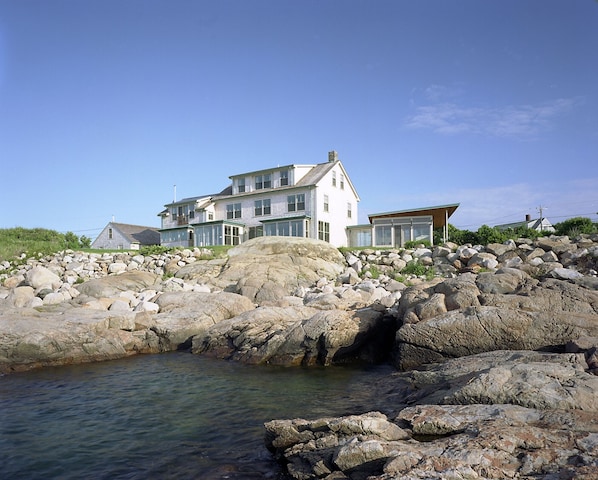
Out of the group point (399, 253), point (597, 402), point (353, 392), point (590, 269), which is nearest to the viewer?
point (597, 402)

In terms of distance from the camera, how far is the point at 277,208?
40781 mm

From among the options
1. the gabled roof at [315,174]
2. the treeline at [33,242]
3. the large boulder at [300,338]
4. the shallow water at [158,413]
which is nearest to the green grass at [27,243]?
the treeline at [33,242]

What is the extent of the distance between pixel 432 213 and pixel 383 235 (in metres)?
4.65

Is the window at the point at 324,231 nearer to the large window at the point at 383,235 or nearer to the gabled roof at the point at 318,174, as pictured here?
the gabled roof at the point at 318,174

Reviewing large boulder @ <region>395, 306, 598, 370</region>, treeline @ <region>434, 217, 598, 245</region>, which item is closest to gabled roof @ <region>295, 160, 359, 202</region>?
treeline @ <region>434, 217, 598, 245</region>

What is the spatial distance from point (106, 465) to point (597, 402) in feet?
26.3

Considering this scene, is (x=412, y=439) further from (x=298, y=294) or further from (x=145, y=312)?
(x=298, y=294)

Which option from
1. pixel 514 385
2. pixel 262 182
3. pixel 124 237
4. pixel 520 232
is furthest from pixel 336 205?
pixel 514 385

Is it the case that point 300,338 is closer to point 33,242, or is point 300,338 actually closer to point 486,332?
point 486,332

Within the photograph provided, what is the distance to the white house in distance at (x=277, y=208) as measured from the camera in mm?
38594

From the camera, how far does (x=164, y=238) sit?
4594 cm

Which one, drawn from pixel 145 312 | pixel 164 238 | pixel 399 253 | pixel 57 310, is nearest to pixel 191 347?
pixel 145 312

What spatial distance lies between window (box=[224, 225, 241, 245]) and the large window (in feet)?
46.1

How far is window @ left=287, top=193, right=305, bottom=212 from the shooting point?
128ft
